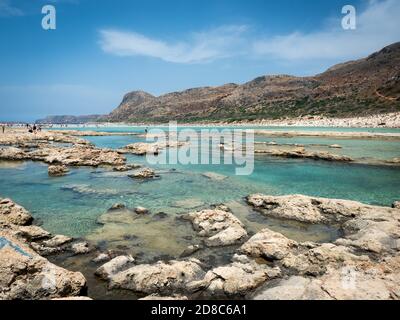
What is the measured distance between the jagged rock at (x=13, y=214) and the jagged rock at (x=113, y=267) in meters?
5.78

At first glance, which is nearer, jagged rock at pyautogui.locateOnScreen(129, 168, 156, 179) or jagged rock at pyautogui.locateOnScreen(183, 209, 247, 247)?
jagged rock at pyautogui.locateOnScreen(183, 209, 247, 247)

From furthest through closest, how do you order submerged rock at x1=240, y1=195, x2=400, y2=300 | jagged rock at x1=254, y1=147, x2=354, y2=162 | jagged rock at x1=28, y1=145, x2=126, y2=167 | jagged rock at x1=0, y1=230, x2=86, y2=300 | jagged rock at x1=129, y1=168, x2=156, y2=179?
jagged rock at x1=254, y1=147, x2=354, y2=162 → jagged rock at x1=28, y1=145, x2=126, y2=167 → jagged rock at x1=129, y1=168, x2=156, y2=179 → submerged rock at x1=240, y1=195, x2=400, y2=300 → jagged rock at x1=0, y1=230, x2=86, y2=300

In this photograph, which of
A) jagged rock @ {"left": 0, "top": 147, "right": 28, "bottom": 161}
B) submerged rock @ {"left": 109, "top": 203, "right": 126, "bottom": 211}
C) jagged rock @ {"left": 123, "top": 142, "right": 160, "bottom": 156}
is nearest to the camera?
submerged rock @ {"left": 109, "top": 203, "right": 126, "bottom": 211}

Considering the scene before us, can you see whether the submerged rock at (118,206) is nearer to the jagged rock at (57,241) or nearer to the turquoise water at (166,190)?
the turquoise water at (166,190)

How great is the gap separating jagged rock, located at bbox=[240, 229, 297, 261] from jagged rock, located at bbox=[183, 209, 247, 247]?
0.87 metres

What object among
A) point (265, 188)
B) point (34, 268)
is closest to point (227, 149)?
point (265, 188)

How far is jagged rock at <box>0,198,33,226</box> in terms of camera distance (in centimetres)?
1247

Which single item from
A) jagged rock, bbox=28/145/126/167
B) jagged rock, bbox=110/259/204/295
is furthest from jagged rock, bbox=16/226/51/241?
jagged rock, bbox=28/145/126/167

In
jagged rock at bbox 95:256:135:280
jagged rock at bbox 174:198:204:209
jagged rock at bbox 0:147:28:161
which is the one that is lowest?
jagged rock at bbox 95:256:135:280

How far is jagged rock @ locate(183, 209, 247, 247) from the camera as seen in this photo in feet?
36.7

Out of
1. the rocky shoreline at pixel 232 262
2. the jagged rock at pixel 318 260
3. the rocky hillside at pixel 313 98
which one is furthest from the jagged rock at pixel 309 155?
the rocky hillside at pixel 313 98

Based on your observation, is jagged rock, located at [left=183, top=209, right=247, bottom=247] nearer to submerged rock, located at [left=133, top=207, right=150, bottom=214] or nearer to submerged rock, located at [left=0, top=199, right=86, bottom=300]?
submerged rock, located at [left=133, top=207, right=150, bottom=214]

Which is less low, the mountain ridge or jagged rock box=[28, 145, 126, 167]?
the mountain ridge

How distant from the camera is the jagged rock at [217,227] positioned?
11.2m
